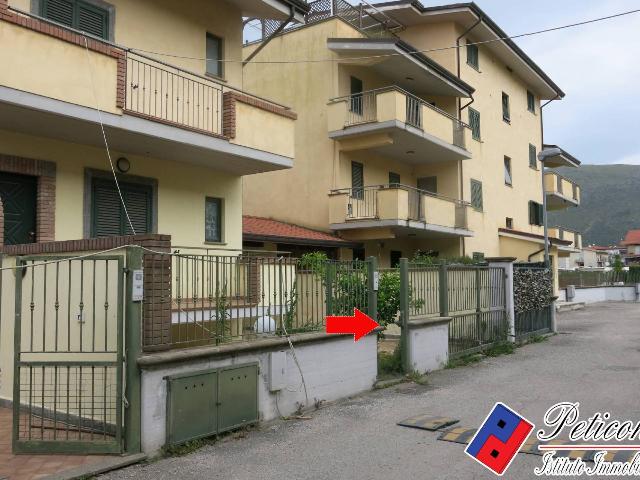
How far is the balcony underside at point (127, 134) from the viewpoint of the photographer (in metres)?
8.06

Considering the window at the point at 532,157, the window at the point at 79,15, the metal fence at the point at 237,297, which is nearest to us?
the metal fence at the point at 237,297

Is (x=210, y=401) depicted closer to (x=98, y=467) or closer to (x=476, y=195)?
(x=98, y=467)

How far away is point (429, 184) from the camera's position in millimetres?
23203

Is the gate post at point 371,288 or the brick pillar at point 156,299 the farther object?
the gate post at point 371,288

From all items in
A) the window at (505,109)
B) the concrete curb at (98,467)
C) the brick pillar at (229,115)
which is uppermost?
the window at (505,109)

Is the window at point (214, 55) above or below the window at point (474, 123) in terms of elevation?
below

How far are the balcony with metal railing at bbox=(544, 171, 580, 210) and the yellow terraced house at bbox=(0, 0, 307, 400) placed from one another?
2033cm

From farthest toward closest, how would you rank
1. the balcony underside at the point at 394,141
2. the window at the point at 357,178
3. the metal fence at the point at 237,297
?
the window at the point at 357,178
the balcony underside at the point at 394,141
the metal fence at the point at 237,297

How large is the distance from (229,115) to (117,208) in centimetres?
262

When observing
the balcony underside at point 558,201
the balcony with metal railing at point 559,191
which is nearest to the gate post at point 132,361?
the balcony with metal railing at point 559,191

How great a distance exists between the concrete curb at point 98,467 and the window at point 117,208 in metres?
5.00

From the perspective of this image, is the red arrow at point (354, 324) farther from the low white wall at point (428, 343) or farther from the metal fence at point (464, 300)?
the metal fence at point (464, 300)

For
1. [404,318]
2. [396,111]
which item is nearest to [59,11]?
[404,318]

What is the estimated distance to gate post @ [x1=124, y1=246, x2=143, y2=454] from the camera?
6.03 metres
